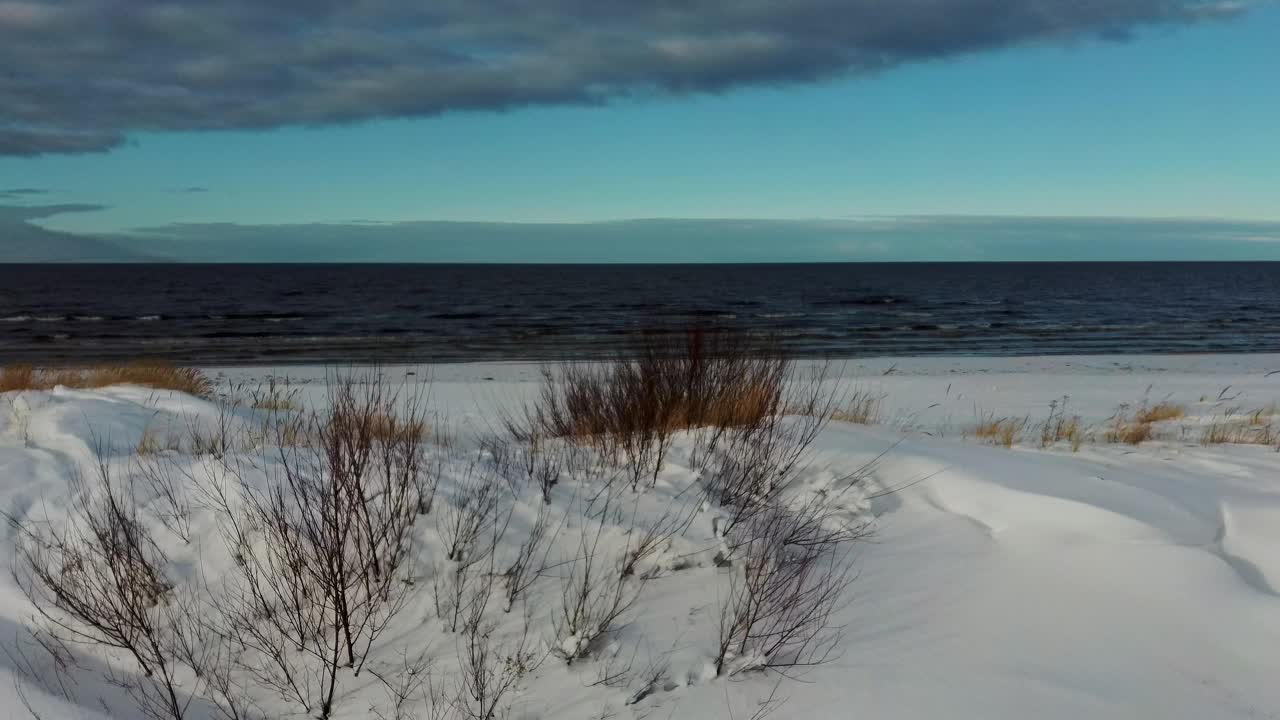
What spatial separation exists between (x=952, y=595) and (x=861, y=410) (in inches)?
326

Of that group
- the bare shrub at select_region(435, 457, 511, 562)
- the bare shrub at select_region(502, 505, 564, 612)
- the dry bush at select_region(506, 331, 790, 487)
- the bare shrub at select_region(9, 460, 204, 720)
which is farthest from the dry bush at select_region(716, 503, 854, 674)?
the bare shrub at select_region(9, 460, 204, 720)

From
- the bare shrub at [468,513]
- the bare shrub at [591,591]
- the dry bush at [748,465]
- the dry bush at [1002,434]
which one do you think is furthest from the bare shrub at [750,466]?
the dry bush at [1002,434]

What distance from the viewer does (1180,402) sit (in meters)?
13.7

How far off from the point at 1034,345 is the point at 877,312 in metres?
13.9

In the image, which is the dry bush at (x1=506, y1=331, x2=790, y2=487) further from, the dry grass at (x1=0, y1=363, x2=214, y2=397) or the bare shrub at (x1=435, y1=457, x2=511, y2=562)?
the dry grass at (x1=0, y1=363, x2=214, y2=397)

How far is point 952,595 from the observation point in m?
4.37

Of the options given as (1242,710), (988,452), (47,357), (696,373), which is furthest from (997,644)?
(47,357)

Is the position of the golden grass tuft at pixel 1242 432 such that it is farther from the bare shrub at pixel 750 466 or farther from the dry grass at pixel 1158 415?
the bare shrub at pixel 750 466

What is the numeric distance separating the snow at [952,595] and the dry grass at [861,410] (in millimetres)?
1908

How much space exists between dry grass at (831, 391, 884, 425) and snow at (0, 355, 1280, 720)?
1.91 metres

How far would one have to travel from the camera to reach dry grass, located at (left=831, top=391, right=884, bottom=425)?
9.45 metres

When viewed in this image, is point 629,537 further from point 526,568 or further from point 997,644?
point 997,644

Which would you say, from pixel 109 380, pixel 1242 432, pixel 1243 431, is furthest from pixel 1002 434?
pixel 109 380

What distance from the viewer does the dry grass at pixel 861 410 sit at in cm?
945
